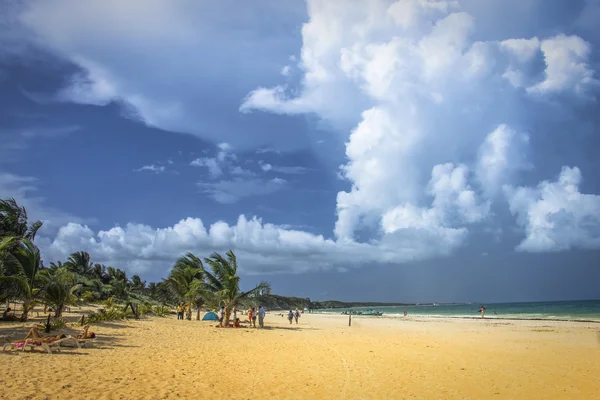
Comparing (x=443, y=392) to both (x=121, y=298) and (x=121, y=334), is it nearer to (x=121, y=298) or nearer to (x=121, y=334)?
Result: (x=121, y=334)

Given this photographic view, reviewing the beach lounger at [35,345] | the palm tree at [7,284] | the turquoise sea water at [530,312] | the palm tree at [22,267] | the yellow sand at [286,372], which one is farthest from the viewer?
the turquoise sea water at [530,312]

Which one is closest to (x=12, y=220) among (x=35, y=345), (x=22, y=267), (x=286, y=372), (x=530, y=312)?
Answer: (x=22, y=267)

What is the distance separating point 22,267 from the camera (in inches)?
638

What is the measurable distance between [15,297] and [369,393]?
15583 millimetres

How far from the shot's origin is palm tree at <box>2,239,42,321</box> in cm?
1577

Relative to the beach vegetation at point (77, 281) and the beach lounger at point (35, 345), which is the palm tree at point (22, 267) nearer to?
the beach vegetation at point (77, 281)


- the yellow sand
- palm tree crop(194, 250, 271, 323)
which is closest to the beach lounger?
the yellow sand

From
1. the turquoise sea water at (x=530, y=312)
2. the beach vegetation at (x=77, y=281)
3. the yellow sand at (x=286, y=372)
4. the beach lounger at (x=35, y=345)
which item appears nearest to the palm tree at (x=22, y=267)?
the beach vegetation at (x=77, y=281)

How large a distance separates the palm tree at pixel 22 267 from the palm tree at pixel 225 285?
10.8 metres

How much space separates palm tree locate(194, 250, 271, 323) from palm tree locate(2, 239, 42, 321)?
10785 mm

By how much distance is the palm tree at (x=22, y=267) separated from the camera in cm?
1577

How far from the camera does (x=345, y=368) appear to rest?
38.2 ft

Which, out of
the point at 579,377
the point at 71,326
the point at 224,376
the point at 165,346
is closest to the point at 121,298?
the point at 71,326

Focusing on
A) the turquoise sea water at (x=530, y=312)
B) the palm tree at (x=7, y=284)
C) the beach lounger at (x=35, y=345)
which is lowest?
the turquoise sea water at (x=530, y=312)
